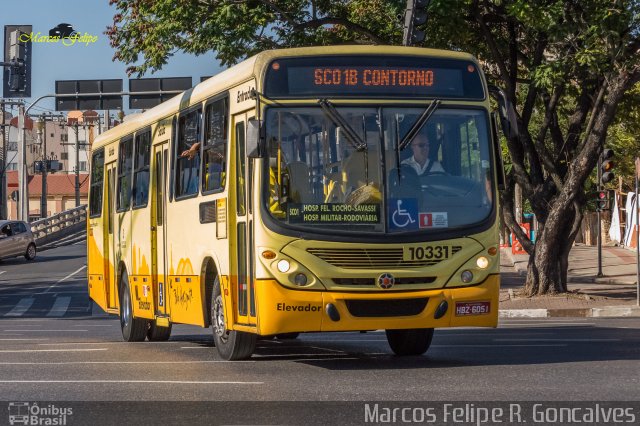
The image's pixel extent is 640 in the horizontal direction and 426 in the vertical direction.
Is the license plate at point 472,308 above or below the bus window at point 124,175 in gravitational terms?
below

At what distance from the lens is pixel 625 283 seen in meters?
37.2

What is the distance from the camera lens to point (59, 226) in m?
79.6

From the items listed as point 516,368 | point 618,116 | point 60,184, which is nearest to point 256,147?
point 516,368

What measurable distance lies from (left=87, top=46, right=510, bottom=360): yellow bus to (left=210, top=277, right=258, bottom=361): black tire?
0.02 meters

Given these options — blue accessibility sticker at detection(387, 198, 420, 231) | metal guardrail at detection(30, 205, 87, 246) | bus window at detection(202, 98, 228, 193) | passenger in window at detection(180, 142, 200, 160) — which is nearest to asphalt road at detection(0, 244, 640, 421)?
blue accessibility sticker at detection(387, 198, 420, 231)

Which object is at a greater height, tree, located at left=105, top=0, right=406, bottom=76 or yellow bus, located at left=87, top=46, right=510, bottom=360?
tree, located at left=105, top=0, right=406, bottom=76

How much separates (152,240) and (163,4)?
39.9 ft

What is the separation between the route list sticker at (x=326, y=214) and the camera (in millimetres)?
13031

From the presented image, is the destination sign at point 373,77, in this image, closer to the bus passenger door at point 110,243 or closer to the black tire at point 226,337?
the black tire at point 226,337

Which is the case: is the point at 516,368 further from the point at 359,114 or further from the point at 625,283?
the point at 625,283

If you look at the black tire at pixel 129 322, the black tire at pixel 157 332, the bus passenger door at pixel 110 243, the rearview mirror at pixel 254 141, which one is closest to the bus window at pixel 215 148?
the rearview mirror at pixel 254 141

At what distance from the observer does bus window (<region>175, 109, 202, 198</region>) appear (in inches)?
605

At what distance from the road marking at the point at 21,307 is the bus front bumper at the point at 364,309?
21333mm

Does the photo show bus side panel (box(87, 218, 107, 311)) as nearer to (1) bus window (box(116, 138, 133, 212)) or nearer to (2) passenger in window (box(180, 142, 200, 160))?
(1) bus window (box(116, 138, 133, 212))
